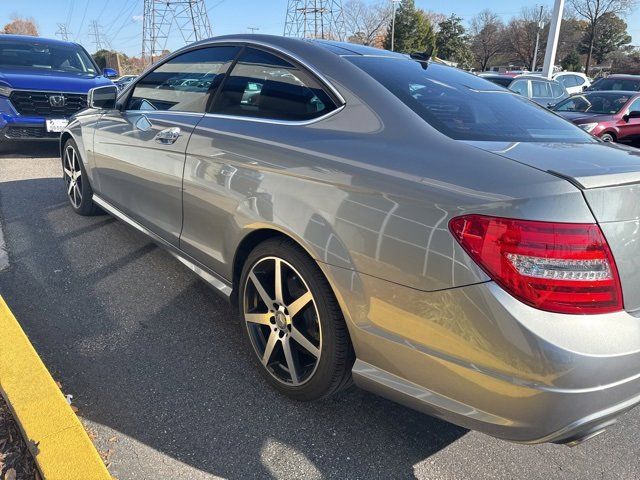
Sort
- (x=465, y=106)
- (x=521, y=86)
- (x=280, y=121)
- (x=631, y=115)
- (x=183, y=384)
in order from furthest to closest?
(x=521, y=86) < (x=631, y=115) < (x=183, y=384) < (x=280, y=121) < (x=465, y=106)

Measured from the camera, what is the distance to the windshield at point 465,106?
2.03 metres

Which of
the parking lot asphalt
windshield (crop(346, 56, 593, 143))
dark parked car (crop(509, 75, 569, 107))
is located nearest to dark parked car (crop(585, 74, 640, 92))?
dark parked car (crop(509, 75, 569, 107))

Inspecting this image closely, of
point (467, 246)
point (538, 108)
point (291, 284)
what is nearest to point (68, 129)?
point (291, 284)

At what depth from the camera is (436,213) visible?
1.63m

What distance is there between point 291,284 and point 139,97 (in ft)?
7.05

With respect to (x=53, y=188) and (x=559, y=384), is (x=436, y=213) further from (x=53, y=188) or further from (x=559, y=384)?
(x=53, y=188)

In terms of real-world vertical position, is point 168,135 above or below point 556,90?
below

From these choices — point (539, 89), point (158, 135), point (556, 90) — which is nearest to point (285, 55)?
point (158, 135)

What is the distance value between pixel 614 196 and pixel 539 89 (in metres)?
14.2

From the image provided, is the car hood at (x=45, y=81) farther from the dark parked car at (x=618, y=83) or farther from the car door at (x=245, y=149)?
the dark parked car at (x=618, y=83)

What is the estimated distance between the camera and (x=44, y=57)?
831cm

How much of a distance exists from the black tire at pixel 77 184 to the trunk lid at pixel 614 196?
384 cm

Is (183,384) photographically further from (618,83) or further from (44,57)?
(618,83)

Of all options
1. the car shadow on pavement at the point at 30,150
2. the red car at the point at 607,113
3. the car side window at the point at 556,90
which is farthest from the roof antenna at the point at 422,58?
the car side window at the point at 556,90
